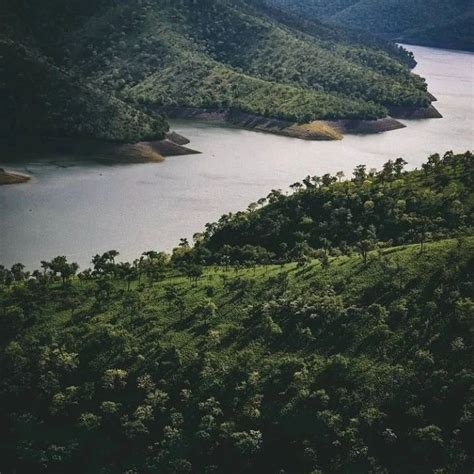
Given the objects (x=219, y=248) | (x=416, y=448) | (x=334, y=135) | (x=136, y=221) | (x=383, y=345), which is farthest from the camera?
(x=334, y=135)

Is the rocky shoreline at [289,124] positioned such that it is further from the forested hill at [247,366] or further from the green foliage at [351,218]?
the forested hill at [247,366]

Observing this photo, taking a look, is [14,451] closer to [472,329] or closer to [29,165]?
[472,329]

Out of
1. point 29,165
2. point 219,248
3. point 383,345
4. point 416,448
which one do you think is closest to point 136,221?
point 219,248

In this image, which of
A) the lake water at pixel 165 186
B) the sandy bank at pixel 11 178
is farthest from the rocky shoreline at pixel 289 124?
the sandy bank at pixel 11 178

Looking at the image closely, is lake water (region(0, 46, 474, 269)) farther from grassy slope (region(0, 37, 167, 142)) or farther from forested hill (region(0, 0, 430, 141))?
forested hill (region(0, 0, 430, 141))

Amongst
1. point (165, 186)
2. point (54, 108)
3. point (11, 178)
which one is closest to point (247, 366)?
point (165, 186)

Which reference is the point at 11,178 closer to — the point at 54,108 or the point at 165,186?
the point at 165,186
